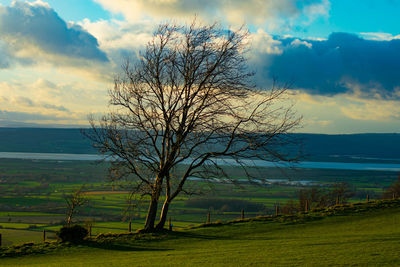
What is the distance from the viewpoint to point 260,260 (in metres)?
14.2

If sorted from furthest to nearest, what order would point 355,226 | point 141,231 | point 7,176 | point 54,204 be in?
point 7,176, point 54,204, point 141,231, point 355,226

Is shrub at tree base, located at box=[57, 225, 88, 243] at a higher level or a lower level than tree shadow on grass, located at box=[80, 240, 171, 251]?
higher

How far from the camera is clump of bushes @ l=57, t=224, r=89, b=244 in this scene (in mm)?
23516

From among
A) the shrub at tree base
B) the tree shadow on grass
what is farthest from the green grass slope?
the shrub at tree base

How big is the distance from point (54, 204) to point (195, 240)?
7324 cm

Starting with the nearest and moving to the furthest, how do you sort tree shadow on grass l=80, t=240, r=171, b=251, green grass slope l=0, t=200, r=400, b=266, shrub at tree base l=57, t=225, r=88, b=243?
green grass slope l=0, t=200, r=400, b=266, tree shadow on grass l=80, t=240, r=171, b=251, shrub at tree base l=57, t=225, r=88, b=243

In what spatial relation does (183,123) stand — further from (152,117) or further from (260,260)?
(260,260)

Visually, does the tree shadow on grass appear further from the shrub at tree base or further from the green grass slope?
the shrub at tree base

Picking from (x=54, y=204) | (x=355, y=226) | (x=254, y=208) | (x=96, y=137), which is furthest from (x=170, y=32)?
(x=54, y=204)

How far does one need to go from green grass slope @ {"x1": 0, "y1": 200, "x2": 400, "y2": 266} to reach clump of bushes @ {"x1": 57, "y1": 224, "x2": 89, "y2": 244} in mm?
799

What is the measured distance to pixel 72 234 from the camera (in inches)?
930

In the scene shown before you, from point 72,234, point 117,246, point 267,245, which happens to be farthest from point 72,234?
point 267,245

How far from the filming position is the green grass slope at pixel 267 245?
14.3 meters

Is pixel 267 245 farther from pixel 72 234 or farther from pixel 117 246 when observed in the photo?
pixel 72 234
